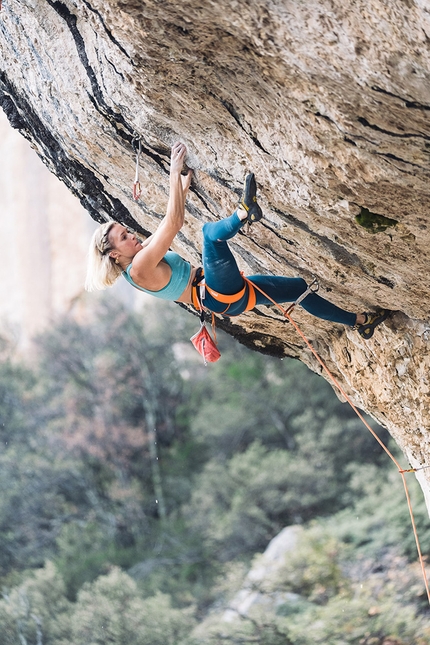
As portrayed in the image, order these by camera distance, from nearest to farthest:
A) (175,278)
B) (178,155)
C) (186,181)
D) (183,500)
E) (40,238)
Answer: (178,155) → (186,181) → (175,278) → (183,500) → (40,238)

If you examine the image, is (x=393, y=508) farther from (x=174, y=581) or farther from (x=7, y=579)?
(x=7, y=579)

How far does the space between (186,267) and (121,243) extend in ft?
1.50

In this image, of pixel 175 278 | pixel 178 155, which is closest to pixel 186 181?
pixel 178 155

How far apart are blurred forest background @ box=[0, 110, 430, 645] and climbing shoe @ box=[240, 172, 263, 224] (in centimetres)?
859

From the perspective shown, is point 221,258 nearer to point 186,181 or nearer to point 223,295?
point 223,295

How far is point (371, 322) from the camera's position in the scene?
4551 millimetres

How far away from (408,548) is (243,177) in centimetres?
1071

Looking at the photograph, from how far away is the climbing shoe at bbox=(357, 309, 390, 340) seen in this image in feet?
14.9

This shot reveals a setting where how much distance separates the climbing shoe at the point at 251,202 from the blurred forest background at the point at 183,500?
8586 mm

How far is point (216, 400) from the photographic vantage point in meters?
20.0

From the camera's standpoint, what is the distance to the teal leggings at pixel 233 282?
355 centimetres

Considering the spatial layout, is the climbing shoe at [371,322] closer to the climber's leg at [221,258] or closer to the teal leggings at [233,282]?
the teal leggings at [233,282]

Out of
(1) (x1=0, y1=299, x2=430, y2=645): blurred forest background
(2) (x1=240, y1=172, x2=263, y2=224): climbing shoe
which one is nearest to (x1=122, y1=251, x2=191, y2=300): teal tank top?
(2) (x1=240, y1=172, x2=263, y2=224): climbing shoe

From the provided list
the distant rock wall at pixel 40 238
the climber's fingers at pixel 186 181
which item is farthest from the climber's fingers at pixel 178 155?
the distant rock wall at pixel 40 238
